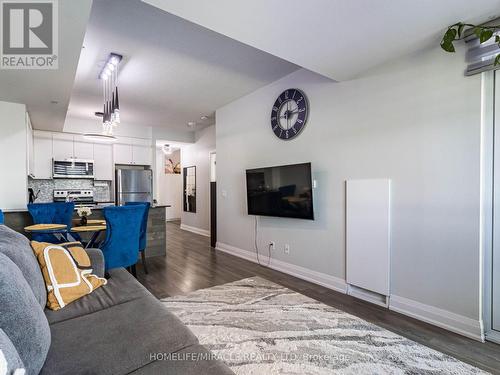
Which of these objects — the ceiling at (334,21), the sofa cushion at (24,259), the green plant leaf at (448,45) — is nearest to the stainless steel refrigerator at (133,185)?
the sofa cushion at (24,259)

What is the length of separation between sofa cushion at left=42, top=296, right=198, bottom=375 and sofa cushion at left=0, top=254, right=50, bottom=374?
9 centimetres

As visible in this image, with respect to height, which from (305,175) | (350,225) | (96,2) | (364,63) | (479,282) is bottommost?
(479,282)

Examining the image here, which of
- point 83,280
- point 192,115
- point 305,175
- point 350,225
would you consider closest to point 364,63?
point 305,175

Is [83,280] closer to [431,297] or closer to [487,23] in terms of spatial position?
[431,297]

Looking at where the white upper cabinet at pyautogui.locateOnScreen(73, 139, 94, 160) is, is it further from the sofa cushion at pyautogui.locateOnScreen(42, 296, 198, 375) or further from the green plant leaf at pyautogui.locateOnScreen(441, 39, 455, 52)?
the green plant leaf at pyautogui.locateOnScreen(441, 39, 455, 52)

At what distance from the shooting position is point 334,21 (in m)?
2.04

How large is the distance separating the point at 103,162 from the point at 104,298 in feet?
17.9

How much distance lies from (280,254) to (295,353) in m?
2.07

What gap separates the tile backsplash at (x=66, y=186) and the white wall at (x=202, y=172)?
2237 millimetres

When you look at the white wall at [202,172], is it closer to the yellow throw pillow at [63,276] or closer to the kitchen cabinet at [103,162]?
the kitchen cabinet at [103,162]

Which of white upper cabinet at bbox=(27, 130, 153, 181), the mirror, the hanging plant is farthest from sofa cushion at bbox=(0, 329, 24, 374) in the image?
the mirror

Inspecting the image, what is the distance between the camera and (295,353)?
76.8 inches

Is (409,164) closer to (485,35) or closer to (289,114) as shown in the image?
(485,35)

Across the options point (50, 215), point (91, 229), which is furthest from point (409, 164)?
point (50, 215)
